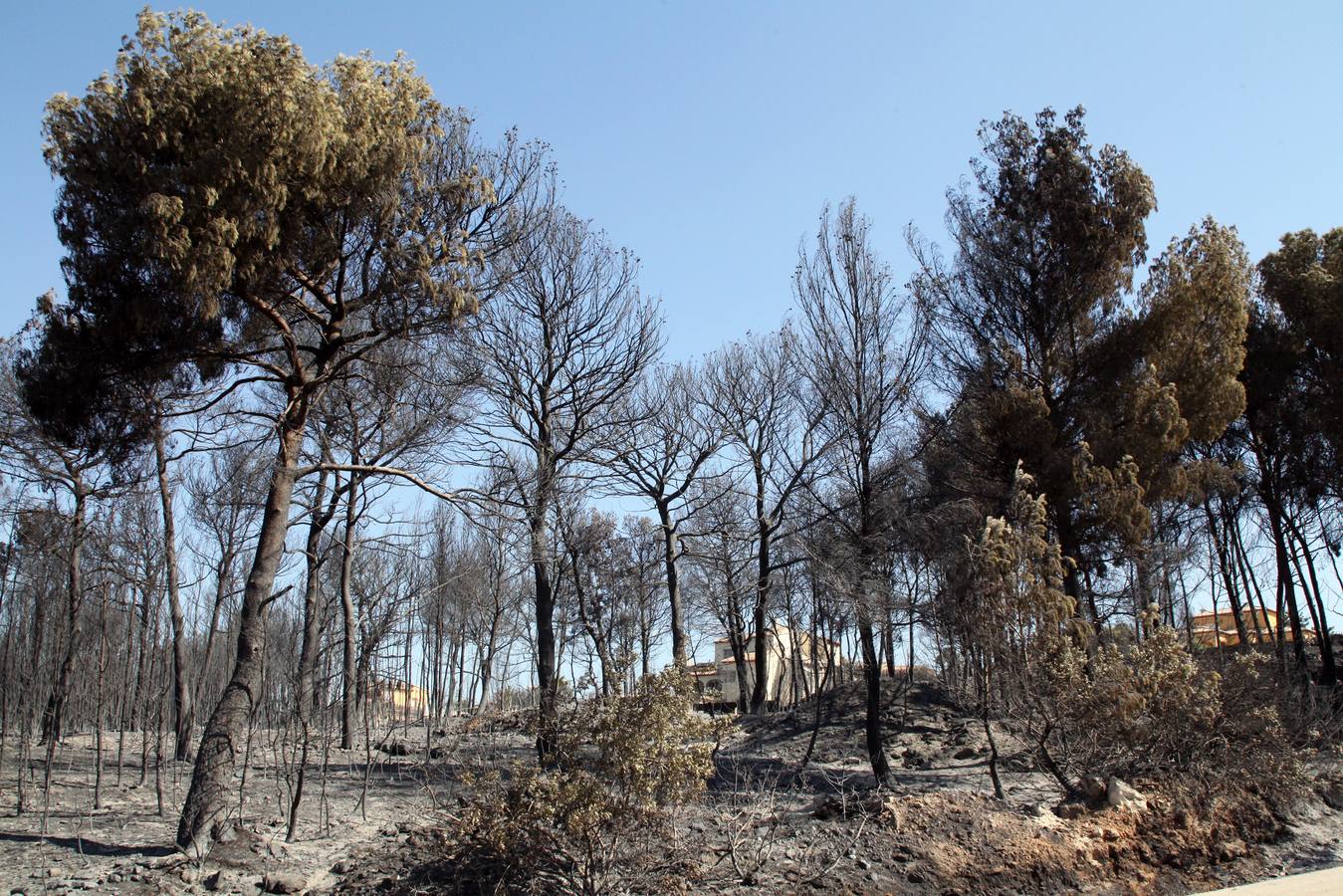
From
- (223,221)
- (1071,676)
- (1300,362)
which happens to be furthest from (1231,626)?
(223,221)

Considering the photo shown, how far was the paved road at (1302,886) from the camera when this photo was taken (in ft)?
26.3

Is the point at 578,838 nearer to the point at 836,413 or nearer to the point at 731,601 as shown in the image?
the point at 836,413

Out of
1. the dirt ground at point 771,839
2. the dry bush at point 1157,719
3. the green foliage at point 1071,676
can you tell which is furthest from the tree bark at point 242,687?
the dry bush at point 1157,719

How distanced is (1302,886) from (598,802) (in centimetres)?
672

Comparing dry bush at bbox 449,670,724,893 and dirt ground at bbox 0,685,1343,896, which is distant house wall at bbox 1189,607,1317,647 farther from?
dry bush at bbox 449,670,724,893

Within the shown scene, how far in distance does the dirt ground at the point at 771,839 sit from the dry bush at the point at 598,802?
1.04 ft

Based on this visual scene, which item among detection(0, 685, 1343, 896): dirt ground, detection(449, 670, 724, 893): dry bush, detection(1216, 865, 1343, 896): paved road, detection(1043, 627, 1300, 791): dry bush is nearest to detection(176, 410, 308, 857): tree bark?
detection(0, 685, 1343, 896): dirt ground

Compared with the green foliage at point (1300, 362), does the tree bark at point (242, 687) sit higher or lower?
lower

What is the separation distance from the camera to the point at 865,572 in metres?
13.0

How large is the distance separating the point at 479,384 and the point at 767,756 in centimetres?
718

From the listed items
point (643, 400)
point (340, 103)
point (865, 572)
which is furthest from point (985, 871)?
point (643, 400)

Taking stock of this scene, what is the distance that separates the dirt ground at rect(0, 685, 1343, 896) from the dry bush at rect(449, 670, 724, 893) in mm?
318

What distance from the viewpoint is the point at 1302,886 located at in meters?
8.58

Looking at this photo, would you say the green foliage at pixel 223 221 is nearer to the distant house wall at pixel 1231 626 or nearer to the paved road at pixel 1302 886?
the paved road at pixel 1302 886
